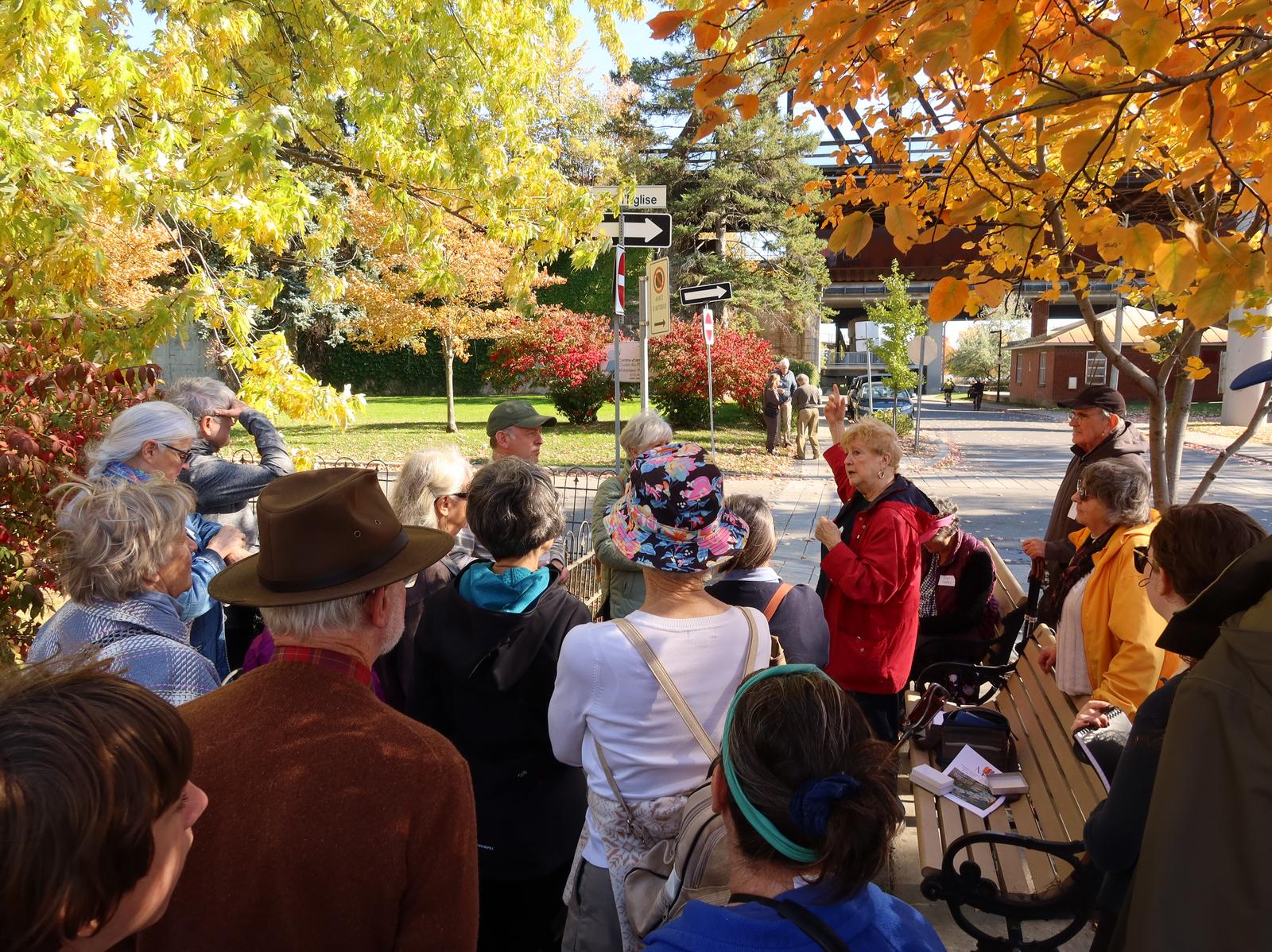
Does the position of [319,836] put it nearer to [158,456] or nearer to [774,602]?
[774,602]

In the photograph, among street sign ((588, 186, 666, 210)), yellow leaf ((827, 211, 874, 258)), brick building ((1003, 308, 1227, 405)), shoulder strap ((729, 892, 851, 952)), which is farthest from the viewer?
brick building ((1003, 308, 1227, 405))

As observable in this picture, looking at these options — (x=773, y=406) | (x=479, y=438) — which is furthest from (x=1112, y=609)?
(x=479, y=438)

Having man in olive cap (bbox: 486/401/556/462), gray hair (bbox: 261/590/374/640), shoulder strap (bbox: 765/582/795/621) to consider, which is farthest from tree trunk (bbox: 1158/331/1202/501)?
gray hair (bbox: 261/590/374/640)

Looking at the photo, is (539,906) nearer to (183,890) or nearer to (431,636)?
(431,636)

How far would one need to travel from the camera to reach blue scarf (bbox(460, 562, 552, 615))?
8.21ft

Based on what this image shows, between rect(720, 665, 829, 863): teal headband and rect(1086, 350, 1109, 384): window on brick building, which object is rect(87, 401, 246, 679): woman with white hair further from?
rect(1086, 350, 1109, 384): window on brick building

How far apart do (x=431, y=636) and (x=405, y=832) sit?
110 centimetres

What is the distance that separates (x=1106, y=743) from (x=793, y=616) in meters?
1.07

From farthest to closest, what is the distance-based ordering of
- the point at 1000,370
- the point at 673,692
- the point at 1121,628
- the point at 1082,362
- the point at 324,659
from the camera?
1. the point at 1000,370
2. the point at 1082,362
3. the point at 1121,628
4. the point at 673,692
5. the point at 324,659

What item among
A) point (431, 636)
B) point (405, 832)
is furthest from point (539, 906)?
point (405, 832)

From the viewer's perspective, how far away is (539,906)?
99.7 inches

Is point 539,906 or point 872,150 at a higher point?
point 872,150

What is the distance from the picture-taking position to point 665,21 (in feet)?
8.40

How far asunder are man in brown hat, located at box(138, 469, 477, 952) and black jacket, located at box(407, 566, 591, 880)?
843mm
